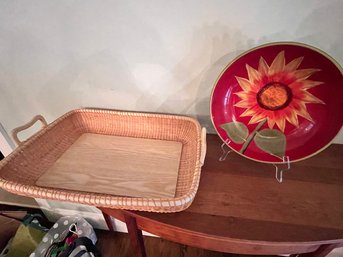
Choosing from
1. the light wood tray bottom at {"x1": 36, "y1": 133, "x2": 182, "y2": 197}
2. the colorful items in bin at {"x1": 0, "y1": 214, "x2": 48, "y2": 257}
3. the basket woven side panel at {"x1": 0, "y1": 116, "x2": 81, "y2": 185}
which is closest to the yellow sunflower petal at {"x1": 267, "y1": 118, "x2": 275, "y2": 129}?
the light wood tray bottom at {"x1": 36, "y1": 133, "x2": 182, "y2": 197}

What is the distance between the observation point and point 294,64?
0.57m

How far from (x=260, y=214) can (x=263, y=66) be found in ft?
1.44

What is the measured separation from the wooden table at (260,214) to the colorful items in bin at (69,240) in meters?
0.49

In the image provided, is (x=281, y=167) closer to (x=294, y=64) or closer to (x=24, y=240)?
(x=294, y=64)

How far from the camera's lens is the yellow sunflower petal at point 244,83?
63cm

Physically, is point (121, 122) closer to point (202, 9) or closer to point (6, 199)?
point (202, 9)

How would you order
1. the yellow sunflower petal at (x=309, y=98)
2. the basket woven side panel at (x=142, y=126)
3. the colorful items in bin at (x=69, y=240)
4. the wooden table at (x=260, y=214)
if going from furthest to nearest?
the colorful items in bin at (x=69, y=240), the basket woven side panel at (x=142, y=126), the yellow sunflower petal at (x=309, y=98), the wooden table at (x=260, y=214)

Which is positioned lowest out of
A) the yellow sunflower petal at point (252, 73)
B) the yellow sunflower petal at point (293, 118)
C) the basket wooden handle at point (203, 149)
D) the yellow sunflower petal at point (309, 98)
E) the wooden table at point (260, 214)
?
the wooden table at point (260, 214)

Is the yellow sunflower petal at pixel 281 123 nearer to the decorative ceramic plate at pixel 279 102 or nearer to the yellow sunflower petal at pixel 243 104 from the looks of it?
the decorative ceramic plate at pixel 279 102

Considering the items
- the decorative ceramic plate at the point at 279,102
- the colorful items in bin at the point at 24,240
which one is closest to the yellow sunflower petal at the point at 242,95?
the decorative ceramic plate at the point at 279,102

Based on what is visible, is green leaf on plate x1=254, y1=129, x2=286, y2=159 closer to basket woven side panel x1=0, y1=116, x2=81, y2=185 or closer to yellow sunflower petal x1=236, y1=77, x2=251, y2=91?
yellow sunflower petal x1=236, y1=77, x2=251, y2=91

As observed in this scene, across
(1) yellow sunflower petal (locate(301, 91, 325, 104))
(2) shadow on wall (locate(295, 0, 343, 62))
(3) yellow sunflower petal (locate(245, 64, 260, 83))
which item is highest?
(2) shadow on wall (locate(295, 0, 343, 62))

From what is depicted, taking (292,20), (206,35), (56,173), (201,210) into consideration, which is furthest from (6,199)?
(292,20)

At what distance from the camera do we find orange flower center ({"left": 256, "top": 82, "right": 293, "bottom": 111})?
0.61 meters
